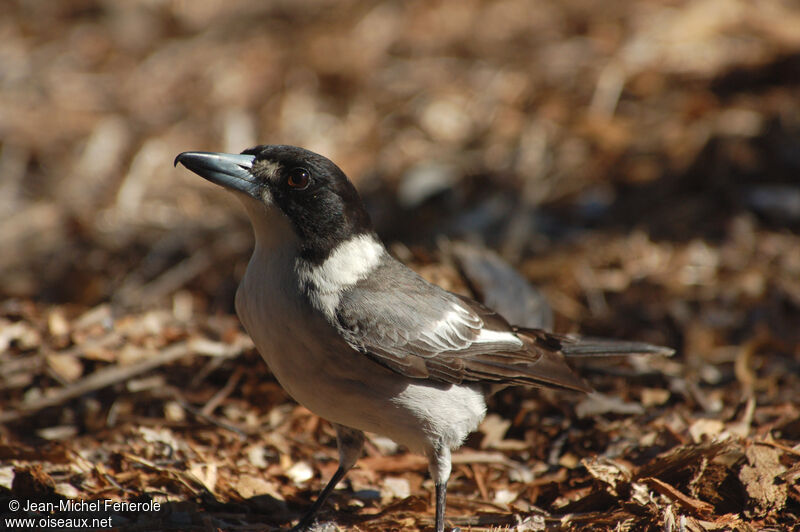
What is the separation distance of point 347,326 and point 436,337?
500mm

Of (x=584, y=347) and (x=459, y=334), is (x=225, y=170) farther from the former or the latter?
(x=584, y=347)

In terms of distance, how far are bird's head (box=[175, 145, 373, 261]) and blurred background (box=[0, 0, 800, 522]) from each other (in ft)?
4.73

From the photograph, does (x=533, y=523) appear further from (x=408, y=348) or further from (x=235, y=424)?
(x=235, y=424)

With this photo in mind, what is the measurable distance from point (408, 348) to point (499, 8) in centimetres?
664

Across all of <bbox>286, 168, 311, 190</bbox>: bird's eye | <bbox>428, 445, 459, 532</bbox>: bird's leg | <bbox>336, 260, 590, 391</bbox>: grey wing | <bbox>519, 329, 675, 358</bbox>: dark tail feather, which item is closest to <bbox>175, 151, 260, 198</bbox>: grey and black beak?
<bbox>286, 168, 311, 190</bbox>: bird's eye

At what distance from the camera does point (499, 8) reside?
9.26 metres

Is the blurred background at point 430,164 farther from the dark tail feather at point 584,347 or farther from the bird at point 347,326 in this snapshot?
the bird at point 347,326

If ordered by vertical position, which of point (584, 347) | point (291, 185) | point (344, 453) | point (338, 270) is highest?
point (291, 185)

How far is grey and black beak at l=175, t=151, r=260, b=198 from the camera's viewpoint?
3559 millimetres

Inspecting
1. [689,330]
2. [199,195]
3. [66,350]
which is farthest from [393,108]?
[66,350]

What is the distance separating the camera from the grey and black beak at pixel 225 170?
3559 mm

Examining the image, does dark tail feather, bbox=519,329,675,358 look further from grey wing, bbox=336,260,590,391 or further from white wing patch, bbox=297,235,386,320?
white wing patch, bbox=297,235,386,320

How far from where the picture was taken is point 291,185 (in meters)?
3.61

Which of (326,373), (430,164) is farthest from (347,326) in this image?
(430,164)
